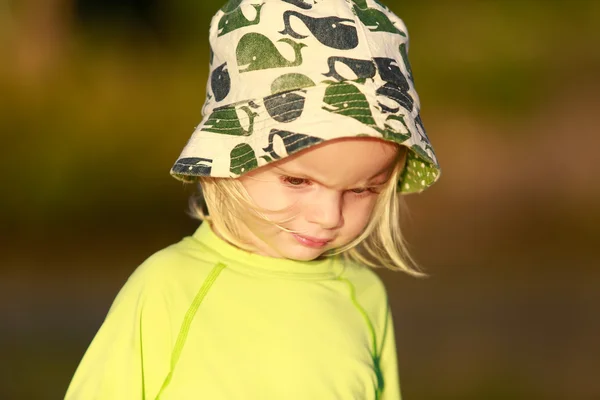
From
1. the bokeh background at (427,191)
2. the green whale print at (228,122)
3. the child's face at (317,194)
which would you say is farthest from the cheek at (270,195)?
the bokeh background at (427,191)

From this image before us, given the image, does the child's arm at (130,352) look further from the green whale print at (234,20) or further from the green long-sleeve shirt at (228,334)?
the green whale print at (234,20)

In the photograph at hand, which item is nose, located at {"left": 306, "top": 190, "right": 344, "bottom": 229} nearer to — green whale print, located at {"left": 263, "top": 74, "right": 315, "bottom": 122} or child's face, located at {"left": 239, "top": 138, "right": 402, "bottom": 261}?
child's face, located at {"left": 239, "top": 138, "right": 402, "bottom": 261}

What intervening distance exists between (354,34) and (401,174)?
43 cm

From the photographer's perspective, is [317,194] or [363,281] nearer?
[317,194]

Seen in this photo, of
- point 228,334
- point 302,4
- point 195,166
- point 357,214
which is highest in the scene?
point 302,4

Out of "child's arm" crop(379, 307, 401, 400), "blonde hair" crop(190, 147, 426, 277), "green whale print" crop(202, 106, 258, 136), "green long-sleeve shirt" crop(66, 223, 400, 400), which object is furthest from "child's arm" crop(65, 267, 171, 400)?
"child's arm" crop(379, 307, 401, 400)

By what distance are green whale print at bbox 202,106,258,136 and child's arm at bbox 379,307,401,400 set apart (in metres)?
0.67

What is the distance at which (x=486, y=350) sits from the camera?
16.4ft

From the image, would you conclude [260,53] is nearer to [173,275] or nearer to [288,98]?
[288,98]

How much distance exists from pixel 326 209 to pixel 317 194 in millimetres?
38

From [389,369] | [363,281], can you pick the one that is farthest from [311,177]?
[389,369]

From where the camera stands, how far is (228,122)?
2.07m

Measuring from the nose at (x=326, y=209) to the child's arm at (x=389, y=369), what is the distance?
0.49 metres

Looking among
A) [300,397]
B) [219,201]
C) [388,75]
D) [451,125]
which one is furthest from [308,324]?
[451,125]
